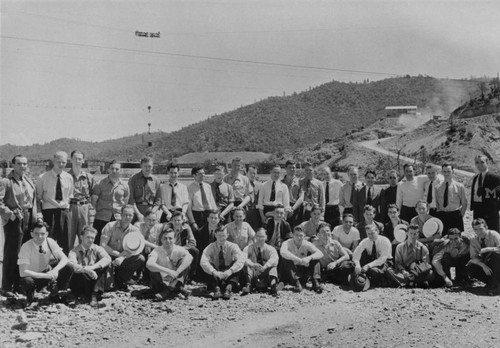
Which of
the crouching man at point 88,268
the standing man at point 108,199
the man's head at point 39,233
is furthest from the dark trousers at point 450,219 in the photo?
the man's head at point 39,233

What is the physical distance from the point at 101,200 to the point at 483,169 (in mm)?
7005

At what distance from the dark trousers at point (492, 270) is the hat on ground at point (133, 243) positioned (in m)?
5.58

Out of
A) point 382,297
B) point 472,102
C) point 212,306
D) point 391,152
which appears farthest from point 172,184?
point 472,102

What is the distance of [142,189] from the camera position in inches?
376

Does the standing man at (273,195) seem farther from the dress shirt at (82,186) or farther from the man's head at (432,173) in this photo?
the dress shirt at (82,186)

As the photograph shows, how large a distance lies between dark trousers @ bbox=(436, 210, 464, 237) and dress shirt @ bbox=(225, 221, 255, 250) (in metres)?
3.73

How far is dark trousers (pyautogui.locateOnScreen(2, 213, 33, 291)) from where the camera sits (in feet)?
26.9

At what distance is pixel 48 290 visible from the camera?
27.2 ft

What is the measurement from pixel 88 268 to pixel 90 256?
0.29 meters

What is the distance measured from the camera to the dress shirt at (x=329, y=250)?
9625 mm

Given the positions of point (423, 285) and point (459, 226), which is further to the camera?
point (459, 226)

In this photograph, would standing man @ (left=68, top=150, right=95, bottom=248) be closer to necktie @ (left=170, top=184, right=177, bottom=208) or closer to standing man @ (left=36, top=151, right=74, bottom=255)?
standing man @ (left=36, top=151, right=74, bottom=255)

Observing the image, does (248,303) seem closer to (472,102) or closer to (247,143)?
(472,102)

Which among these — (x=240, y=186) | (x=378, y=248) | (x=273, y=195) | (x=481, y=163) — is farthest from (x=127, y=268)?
(x=481, y=163)
